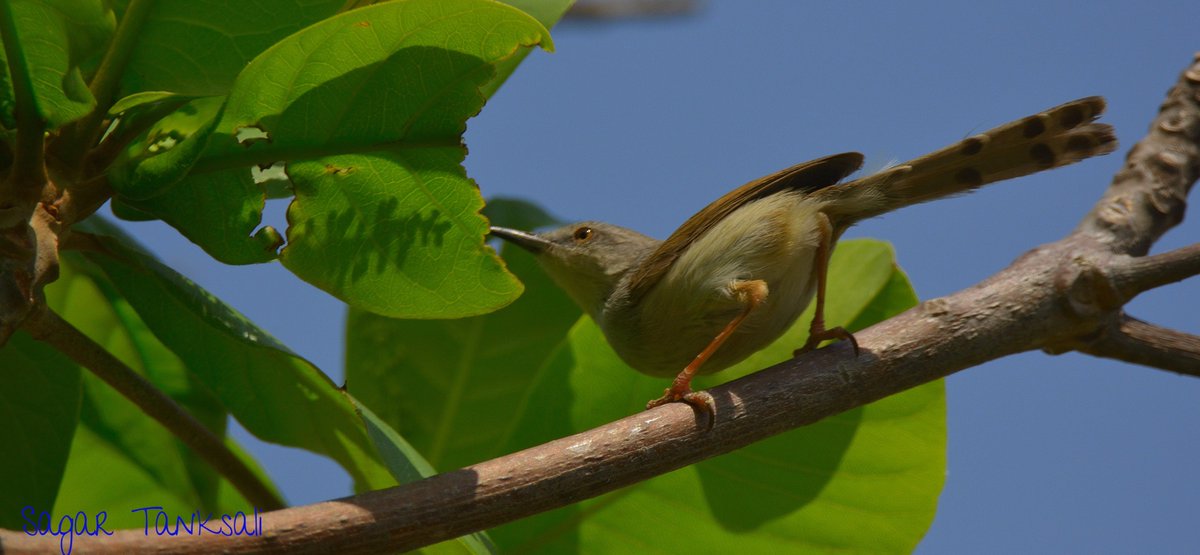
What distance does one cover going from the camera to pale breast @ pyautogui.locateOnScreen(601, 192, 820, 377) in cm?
308

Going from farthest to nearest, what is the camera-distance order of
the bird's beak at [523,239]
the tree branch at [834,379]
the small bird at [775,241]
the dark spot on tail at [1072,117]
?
the bird's beak at [523,239], the small bird at [775,241], the dark spot on tail at [1072,117], the tree branch at [834,379]

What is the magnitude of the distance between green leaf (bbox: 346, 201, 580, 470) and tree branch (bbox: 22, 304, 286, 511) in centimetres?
74

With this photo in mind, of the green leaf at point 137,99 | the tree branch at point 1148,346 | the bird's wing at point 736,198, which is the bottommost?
the tree branch at point 1148,346

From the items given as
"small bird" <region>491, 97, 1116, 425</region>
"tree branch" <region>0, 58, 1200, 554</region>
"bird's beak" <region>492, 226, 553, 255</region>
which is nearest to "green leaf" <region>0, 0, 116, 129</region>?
"tree branch" <region>0, 58, 1200, 554</region>

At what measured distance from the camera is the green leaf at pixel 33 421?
256 centimetres

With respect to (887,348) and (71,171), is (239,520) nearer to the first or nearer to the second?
(71,171)

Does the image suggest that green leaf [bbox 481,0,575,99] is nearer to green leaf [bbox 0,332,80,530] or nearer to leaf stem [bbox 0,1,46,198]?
leaf stem [bbox 0,1,46,198]

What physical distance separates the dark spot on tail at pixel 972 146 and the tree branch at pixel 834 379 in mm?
358

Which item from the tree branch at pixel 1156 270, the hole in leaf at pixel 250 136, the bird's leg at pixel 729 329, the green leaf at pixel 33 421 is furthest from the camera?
the bird's leg at pixel 729 329

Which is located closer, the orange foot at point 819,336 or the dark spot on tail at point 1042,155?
the orange foot at point 819,336

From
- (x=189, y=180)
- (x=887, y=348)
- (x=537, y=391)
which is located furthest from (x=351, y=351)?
(x=887, y=348)

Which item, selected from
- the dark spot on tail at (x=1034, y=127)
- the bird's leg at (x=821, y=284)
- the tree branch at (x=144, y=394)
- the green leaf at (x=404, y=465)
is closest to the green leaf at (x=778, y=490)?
the bird's leg at (x=821, y=284)

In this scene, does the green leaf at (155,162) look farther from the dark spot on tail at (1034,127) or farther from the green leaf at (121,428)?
the dark spot on tail at (1034,127)

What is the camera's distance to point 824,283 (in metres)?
3.05
